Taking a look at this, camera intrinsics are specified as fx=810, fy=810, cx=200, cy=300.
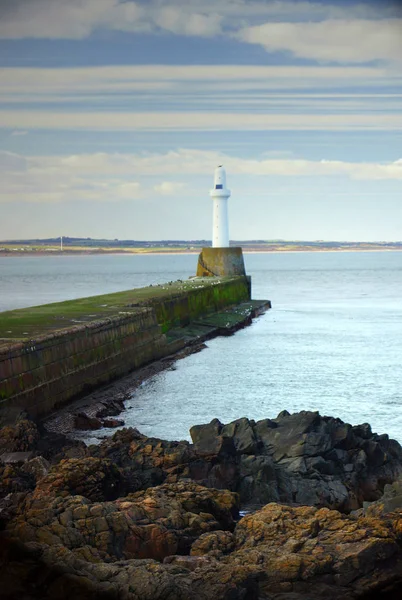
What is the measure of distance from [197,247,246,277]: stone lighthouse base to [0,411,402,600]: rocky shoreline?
1955 cm

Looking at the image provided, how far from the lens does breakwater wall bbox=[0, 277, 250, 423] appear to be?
7.48 m

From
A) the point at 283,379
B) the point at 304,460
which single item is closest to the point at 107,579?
the point at 304,460

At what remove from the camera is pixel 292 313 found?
78.4ft

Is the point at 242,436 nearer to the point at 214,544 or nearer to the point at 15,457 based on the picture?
the point at 15,457

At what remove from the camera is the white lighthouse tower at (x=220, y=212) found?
27484mm

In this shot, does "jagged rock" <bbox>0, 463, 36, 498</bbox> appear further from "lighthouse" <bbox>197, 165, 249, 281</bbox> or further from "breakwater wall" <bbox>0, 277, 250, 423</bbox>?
"lighthouse" <bbox>197, 165, 249, 281</bbox>

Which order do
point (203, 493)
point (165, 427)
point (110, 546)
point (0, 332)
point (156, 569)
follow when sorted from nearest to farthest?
point (156, 569) < point (110, 546) < point (203, 493) < point (165, 427) < point (0, 332)

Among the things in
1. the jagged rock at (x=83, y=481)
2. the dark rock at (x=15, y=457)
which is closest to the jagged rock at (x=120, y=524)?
the jagged rock at (x=83, y=481)

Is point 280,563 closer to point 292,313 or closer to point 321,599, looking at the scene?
point 321,599

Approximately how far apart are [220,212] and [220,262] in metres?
2.66

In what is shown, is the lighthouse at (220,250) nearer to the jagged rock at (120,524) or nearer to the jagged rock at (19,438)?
the jagged rock at (19,438)

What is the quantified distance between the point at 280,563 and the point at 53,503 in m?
1.08

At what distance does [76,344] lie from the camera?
9.09 meters

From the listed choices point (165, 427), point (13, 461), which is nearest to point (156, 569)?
point (13, 461)
